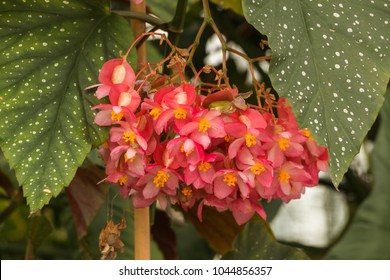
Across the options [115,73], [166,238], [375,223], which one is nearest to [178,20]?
[115,73]

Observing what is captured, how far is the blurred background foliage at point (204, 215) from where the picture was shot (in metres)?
0.93

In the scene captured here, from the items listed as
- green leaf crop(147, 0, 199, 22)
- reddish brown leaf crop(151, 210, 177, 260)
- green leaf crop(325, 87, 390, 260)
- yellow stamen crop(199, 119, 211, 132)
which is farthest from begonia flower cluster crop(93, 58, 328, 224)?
green leaf crop(325, 87, 390, 260)

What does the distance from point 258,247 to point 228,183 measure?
0.24m

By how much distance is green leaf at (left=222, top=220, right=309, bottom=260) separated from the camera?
895 millimetres

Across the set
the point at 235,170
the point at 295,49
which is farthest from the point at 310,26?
the point at 235,170

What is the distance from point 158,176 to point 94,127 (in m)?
0.07

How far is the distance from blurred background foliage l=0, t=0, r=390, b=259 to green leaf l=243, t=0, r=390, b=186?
5.4 inches

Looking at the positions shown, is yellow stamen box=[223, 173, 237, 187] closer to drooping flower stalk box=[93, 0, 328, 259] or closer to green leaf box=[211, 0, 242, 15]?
drooping flower stalk box=[93, 0, 328, 259]

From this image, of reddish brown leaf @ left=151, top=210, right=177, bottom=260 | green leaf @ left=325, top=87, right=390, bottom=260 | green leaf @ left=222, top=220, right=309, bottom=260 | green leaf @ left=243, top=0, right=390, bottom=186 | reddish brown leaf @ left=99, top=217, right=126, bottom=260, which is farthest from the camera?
green leaf @ left=325, top=87, right=390, bottom=260

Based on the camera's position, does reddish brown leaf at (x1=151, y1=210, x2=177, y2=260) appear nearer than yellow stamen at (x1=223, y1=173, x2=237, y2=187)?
No

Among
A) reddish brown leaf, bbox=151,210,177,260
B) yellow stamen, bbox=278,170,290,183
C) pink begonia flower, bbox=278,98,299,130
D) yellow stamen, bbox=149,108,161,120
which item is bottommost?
reddish brown leaf, bbox=151,210,177,260

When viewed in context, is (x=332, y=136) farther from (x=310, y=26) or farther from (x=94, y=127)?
(x=94, y=127)

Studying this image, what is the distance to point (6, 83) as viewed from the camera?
2.29ft
